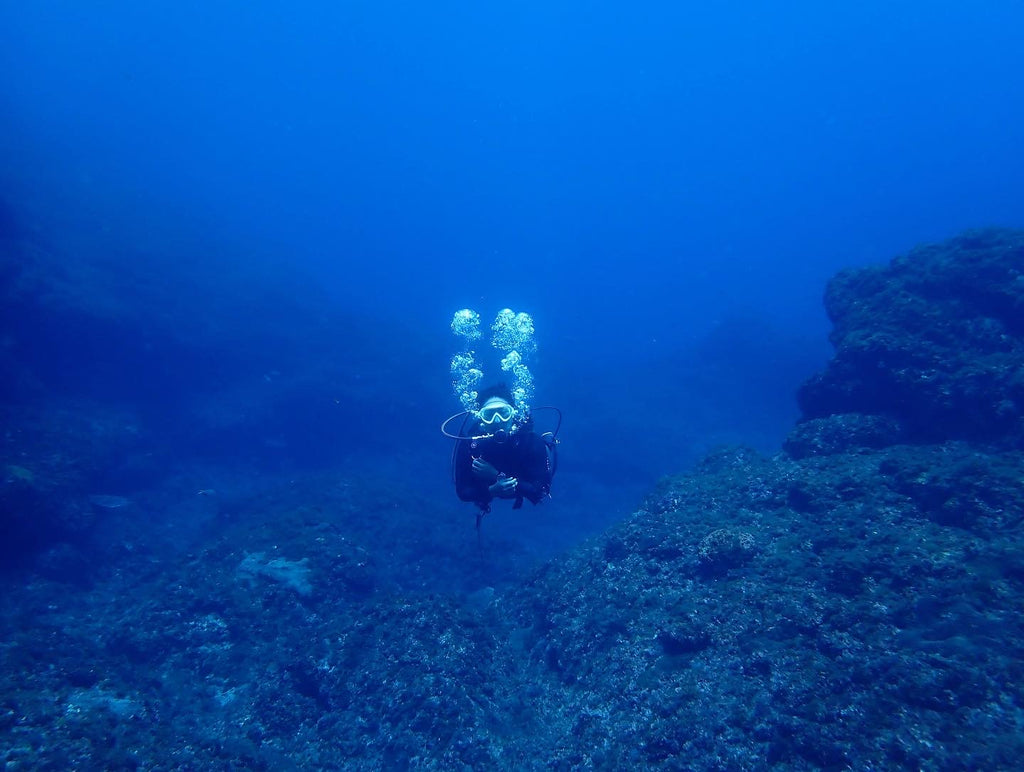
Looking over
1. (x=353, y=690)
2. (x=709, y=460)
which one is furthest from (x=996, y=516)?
(x=353, y=690)

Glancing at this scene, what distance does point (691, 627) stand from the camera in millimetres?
7555

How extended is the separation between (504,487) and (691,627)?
3.35 metres

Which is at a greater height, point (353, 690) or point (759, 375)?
point (759, 375)

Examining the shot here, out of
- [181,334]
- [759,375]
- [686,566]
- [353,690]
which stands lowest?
[353,690]

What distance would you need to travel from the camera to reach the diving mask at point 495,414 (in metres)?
8.07

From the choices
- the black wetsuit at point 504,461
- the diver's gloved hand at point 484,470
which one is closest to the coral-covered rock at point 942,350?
the black wetsuit at point 504,461

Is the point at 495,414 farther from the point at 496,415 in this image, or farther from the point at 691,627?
the point at 691,627

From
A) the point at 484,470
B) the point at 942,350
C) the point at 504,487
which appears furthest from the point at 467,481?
the point at 942,350

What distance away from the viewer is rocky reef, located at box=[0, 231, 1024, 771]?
5914mm

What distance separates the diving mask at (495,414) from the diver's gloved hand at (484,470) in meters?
0.70

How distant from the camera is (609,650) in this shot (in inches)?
325

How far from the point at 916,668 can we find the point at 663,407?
104 feet

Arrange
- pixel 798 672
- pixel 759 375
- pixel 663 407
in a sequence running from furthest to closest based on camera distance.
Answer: pixel 759 375, pixel 663 407, pixel 798 672

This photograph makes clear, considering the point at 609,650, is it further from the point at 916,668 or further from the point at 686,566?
the point at 916,668
